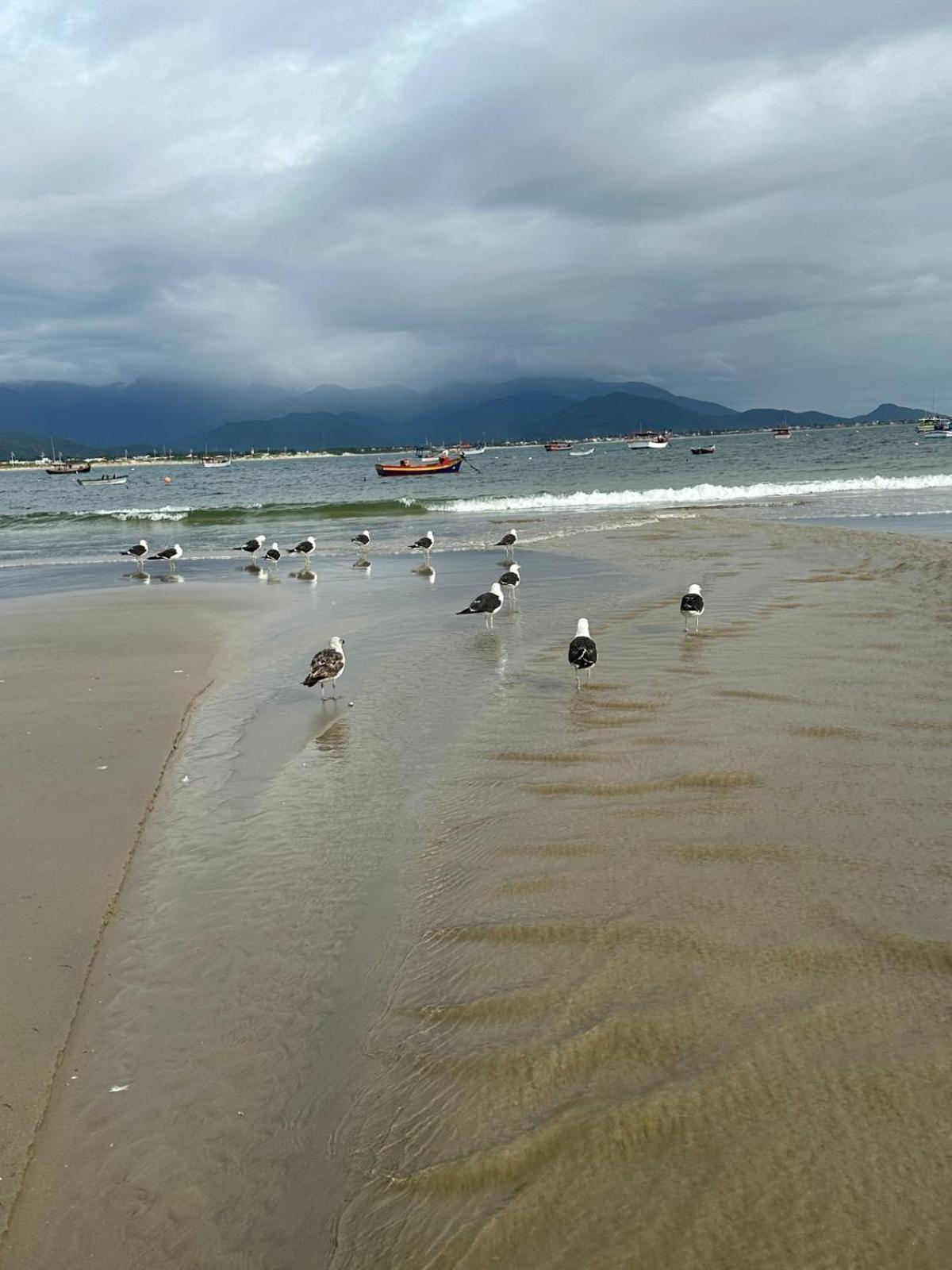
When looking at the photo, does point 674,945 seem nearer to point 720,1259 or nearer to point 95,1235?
point 720,1259

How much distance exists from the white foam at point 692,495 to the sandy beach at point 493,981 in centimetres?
3303

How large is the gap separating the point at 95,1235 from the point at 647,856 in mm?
3391

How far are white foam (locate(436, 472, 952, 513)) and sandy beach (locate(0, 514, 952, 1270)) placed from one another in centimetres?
3303

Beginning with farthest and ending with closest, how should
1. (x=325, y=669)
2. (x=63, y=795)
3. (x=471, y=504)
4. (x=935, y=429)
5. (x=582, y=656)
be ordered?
1. (x=935, y=429)
2. (x=471, y=504)
3. (x=325, y=669)
4. (x=582, y=656)
5. (x=63, y=795)

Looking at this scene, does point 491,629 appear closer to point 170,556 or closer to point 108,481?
point 170,556

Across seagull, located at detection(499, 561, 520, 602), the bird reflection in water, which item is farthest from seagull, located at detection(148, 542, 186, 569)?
the bird reflection in water

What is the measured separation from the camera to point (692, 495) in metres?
44.4

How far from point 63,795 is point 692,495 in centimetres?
4065

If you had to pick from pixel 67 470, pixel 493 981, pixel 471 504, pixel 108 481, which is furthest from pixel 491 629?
pixel 67 470

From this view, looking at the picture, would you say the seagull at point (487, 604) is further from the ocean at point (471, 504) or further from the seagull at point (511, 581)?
the ocean at point (471, 504)

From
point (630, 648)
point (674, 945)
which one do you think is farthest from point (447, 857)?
point (630, 648)

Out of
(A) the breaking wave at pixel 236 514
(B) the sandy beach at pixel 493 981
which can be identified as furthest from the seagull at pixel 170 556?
(B) the sandy beach at pixel 493 981

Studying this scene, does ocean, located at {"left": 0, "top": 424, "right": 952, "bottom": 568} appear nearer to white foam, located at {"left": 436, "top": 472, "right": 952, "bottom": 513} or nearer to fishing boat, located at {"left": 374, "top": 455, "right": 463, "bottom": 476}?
white foam, located at {"left": 436, "top": 472, "right": 952, "bottom": 513}

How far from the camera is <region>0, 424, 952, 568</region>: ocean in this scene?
101 feet
